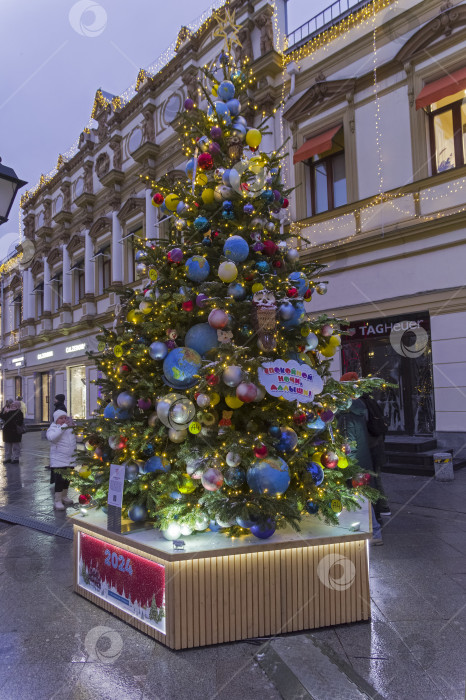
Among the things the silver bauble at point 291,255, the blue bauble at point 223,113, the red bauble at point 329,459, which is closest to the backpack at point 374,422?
the red bauble at point 329,459

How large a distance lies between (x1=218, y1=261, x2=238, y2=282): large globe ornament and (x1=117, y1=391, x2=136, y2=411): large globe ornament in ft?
4.14

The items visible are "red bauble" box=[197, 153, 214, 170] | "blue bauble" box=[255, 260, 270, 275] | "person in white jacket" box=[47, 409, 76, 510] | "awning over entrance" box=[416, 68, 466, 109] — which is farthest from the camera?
"awning over entrance" box=[416, 68, 466, 109]

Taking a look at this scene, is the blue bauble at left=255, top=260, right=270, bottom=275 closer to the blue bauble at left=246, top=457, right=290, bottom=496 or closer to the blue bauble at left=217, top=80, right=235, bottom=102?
the blue bauble at left=246, top=457, right=290, bottom=496

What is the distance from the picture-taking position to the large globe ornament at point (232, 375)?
3.66 m

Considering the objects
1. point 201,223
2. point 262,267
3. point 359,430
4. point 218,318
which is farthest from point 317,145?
point 218,318

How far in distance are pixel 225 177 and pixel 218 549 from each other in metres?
2.91

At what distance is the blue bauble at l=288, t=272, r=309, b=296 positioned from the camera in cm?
445

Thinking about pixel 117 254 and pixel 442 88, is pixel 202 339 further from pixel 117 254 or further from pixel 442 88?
pixel 117 254

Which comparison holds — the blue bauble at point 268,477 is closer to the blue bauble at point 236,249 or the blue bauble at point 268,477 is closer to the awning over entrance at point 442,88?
the blue bauble at point 236,249

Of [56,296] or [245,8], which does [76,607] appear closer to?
[245,8]

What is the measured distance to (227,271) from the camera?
4043 millimetres

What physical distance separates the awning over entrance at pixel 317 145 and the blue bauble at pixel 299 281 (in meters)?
9.31

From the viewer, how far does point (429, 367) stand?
1133cm

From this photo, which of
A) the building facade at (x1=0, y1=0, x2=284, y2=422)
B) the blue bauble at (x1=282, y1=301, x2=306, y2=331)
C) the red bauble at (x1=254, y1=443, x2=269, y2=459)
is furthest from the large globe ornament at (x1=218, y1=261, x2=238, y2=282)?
the building facade at (x1=0, y1=0, x2=284, y2=422)
